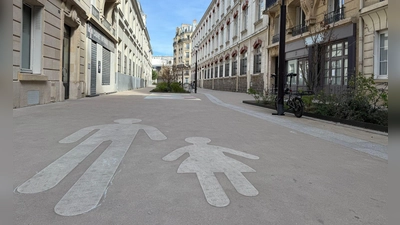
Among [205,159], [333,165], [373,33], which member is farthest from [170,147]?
[373,33]

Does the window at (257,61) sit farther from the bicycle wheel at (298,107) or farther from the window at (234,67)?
the bicycle wheel at (298,107)

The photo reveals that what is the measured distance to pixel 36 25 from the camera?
1061 centimetres

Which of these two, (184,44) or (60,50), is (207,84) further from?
(184,44)

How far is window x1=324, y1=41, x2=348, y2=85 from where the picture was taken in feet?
52.9

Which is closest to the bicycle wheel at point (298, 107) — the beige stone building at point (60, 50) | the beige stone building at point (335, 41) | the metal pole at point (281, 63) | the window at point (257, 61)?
the metal pole at point (281, 63)

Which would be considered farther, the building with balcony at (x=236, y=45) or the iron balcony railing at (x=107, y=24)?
the building with balcony at (x=236, y=45)

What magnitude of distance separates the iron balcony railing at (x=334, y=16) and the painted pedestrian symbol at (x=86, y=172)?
49.0 feet

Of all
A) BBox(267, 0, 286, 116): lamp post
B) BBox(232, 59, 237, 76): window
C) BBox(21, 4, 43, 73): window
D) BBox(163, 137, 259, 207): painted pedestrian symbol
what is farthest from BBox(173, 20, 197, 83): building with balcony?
BBox(163, 137, 259, 207): painted pedestrian symbol

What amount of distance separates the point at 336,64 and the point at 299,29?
4672mm

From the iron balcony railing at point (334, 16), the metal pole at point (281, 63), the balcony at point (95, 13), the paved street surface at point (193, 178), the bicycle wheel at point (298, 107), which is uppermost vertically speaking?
the balcony at point (95, 13)

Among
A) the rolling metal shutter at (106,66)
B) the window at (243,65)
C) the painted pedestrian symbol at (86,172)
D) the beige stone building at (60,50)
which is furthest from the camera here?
the window at (243,65)

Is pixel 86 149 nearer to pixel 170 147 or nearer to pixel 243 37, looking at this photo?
pixel 170 147

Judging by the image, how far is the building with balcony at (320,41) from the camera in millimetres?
13758

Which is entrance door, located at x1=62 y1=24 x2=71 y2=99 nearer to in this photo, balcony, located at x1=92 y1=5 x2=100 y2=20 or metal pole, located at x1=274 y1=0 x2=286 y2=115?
balcony, located at x1=92 y1=5 x2=100 y2=20
